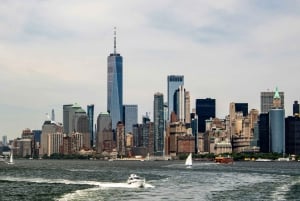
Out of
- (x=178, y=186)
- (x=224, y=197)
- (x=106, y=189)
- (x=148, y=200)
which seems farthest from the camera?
(x=178, y=186)

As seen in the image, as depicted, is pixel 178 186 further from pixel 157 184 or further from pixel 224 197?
pixel 224 197

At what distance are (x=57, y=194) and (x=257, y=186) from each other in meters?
44.9

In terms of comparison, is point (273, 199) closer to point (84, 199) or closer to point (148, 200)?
point (148, 200)

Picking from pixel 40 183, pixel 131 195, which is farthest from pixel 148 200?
pixel 40 183

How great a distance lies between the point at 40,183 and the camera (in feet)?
489

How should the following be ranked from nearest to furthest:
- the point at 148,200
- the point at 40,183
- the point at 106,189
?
the point at 148,200 → the point at 106,189 → the point at 40,183

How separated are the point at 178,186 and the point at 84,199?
115 feet

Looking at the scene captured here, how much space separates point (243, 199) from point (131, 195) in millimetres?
18275

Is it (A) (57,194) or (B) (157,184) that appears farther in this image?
(B) (157,184)

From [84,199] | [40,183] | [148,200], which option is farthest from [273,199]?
[40,183]

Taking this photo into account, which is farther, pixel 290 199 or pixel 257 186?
pixel 257 186

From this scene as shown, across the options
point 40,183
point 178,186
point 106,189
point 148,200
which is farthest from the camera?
point 40,183

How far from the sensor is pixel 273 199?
11138cm

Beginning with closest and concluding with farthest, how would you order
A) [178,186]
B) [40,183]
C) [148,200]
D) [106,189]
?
[148,200]
[106,189]
[178,186]
[40,183]
